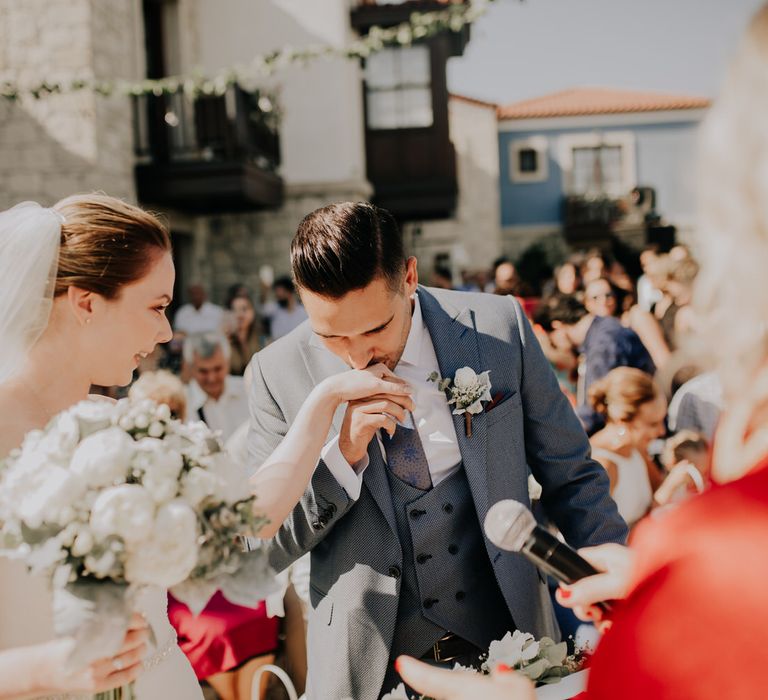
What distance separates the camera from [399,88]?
1517 centimetres

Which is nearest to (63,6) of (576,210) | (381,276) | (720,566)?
(381,276)

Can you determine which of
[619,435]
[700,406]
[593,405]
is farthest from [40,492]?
[700,406]

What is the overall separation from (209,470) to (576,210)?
28268 mm

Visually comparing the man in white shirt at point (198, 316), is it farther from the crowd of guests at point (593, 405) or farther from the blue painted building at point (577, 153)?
the blue painted building at point (577, 153)

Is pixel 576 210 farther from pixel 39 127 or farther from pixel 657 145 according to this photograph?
pixel 39 127

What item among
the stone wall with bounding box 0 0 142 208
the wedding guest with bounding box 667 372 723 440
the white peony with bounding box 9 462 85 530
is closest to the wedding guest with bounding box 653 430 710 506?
the wedding guest with bounding box 667 372 723 440

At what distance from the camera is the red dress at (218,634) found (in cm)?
368

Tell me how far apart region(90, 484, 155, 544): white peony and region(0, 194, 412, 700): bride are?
61 cm

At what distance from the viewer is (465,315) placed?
2342 mm

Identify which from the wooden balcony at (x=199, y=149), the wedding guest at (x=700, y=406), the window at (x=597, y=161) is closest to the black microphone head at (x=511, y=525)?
the wedding guest at (x=700, y=406)

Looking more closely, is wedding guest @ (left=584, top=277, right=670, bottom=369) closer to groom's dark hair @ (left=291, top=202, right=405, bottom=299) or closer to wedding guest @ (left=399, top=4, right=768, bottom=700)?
groom's dark hair @ (left=291, top=202, right=405, bottom=299)

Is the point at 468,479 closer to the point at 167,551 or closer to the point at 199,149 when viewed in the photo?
the point at 167,551

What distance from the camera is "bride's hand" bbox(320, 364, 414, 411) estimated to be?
191cm

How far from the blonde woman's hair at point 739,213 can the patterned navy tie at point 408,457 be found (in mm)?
1310
